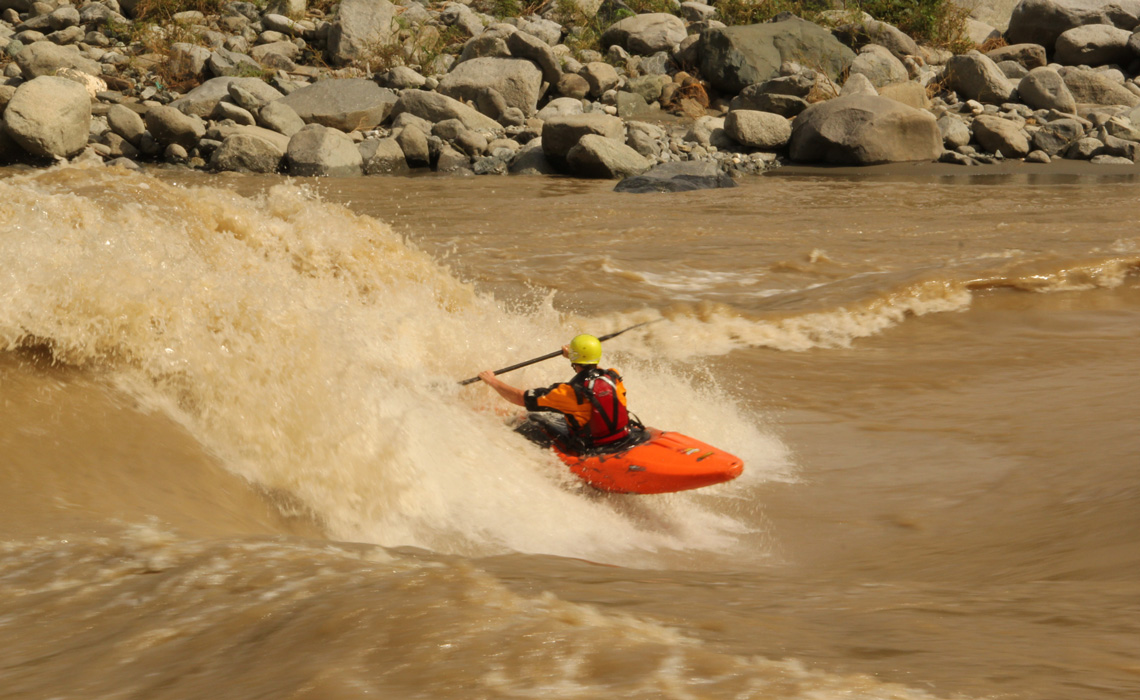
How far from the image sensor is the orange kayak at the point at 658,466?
4328 millimetres

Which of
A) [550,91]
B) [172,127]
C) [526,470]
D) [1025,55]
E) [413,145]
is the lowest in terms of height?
[526,470]

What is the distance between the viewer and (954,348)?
688 cm

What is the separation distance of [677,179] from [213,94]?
8120 mm

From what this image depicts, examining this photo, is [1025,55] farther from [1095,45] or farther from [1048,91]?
[1048,91]

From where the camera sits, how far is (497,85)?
17.2m

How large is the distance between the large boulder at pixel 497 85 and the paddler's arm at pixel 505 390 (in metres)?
12.6

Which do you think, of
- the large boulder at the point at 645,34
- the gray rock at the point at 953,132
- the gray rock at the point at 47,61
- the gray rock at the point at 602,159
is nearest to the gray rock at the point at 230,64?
the gray rock at the point at 47,61

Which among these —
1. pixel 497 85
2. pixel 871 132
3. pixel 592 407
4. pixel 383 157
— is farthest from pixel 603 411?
pixel 497 85

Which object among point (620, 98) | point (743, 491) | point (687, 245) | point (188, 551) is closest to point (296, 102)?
point (620, 98)

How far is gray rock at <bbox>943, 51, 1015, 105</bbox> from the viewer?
1736 centimetres

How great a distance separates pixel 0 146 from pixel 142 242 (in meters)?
11.5

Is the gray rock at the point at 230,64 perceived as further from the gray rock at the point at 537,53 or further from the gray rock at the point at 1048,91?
the gray rock at the point at 1048,91

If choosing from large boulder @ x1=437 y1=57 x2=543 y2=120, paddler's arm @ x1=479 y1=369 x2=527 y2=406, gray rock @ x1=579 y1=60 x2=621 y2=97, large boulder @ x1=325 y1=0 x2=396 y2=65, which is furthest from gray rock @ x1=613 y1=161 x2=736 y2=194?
A: paddler's arm @ x1=479 y1=369 x2=527 y2=406

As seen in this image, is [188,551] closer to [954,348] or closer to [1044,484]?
[1044,484]
